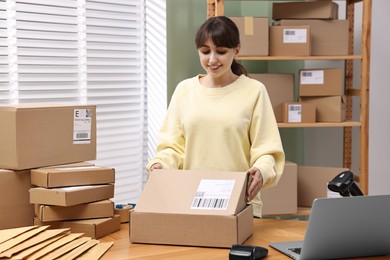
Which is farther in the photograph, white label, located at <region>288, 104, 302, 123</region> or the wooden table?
white label, located at <region>288, 104, 302, 123</region>

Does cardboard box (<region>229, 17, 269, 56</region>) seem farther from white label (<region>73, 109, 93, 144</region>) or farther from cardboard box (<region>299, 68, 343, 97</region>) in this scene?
white label (<region>73, 109, 93, 144</region>)

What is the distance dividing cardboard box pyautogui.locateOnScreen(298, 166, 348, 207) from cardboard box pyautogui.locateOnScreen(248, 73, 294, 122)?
0.34m

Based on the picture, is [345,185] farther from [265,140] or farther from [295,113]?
[295,113]

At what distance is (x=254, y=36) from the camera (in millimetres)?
3203

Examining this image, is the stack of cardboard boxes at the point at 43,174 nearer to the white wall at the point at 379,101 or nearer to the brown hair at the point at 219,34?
the brown hair at the point at 219,34

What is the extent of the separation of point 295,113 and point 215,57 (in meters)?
1.30

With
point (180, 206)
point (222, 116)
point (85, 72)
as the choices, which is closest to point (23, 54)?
point (85, 72)

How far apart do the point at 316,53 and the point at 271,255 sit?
193 centimetres

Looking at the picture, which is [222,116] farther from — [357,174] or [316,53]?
[357,174]

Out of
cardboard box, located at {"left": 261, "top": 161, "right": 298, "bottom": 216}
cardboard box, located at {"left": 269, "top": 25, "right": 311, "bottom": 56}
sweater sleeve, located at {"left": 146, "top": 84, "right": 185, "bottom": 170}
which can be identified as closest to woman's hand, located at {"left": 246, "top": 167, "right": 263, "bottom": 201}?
sweater sleeve, located at {"left": 146, "top": 84, "right": 185, "bottom": 170}

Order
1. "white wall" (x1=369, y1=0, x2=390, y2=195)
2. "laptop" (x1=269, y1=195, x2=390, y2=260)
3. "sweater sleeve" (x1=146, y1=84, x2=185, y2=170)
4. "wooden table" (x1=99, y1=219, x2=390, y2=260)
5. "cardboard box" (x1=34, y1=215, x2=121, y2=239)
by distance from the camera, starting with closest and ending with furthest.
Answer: "laptop" (x1=269, y1=195, x2=390, y2=260) < "wooden table" (x1=99, y1=219, x2=390, y2=260) < "cardboard box" (x1=34, y1=215, x2=121, y2=239) < "sweater sleeve" (x1=146, y1=84, x2=185, y2=170) < "white wall" (x1=369, y1=0, x2=390, y2=195)

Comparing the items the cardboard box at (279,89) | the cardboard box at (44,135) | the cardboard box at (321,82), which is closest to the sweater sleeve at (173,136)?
the cardboard box at (44,135)

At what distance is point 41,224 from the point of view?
1.89 m

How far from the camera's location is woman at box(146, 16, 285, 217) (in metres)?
2.12
